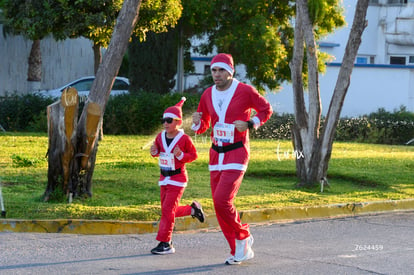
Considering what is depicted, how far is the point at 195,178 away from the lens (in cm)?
1433

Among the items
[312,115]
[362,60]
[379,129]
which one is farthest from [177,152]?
[362,60]

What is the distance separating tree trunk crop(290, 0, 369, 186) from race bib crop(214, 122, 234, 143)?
5.76m

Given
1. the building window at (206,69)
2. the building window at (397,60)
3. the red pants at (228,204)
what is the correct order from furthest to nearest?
the building window at (397,60)
the building window at (206,69)
the red pants at (228,204)

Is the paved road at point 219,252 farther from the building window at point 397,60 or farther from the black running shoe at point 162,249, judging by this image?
the building window at point 397,60

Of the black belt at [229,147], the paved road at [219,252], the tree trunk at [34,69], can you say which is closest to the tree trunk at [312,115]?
the paved road at [219,252]

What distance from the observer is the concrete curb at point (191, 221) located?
32.3 ft

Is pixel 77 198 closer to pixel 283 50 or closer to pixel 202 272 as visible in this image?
pixel 202 272

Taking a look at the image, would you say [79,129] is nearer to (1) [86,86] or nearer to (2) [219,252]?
(2) [219,252]

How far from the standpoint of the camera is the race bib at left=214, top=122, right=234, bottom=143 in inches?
321

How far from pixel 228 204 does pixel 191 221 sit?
2547 mm

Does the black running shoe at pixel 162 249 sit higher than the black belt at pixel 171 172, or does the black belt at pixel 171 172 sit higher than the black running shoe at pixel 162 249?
the black belt at pixel 171 172

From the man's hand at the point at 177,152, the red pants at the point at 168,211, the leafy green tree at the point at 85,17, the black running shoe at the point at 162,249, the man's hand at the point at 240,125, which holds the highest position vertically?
the leafy green tree at the point at 85,17

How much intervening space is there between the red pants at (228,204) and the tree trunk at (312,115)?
5782 mm

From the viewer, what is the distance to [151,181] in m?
13.5
